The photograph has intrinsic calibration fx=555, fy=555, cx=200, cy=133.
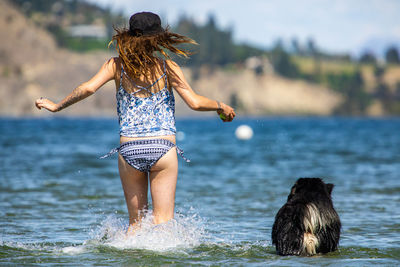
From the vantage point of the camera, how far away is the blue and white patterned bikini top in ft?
16.0

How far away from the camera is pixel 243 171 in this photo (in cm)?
1537

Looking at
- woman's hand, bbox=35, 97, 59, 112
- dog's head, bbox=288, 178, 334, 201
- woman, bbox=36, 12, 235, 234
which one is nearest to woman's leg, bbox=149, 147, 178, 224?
woman, bbox=36, 12, 235, 234

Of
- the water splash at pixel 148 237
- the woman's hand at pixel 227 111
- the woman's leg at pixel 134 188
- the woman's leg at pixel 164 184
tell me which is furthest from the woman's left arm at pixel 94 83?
the water splash at pixel 148 237

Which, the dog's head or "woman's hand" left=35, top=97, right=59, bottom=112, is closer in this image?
"woman's hand" left=35, top=97, right=59, bottom=112

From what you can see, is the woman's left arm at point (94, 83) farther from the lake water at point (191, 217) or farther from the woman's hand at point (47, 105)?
the lake water at point (191, 217)

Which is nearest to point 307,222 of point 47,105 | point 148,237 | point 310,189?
point 310,189

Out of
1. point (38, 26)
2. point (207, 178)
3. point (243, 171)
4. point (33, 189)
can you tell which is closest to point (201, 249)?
point (33, 189)

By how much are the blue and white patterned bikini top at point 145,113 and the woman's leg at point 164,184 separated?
25cm

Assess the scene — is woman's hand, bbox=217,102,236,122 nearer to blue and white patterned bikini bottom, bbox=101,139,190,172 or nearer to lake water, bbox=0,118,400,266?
blue and white patterned bikini bottom, bbox=101,139,190,172

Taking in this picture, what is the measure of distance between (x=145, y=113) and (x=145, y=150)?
328 millimetres

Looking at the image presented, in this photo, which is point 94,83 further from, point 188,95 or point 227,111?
point 227,111

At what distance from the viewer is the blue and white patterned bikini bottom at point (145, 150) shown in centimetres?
486

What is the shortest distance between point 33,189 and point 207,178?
431cm

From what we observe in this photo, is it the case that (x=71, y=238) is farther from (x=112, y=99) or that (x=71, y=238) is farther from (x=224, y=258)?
(x=112, y=99)
